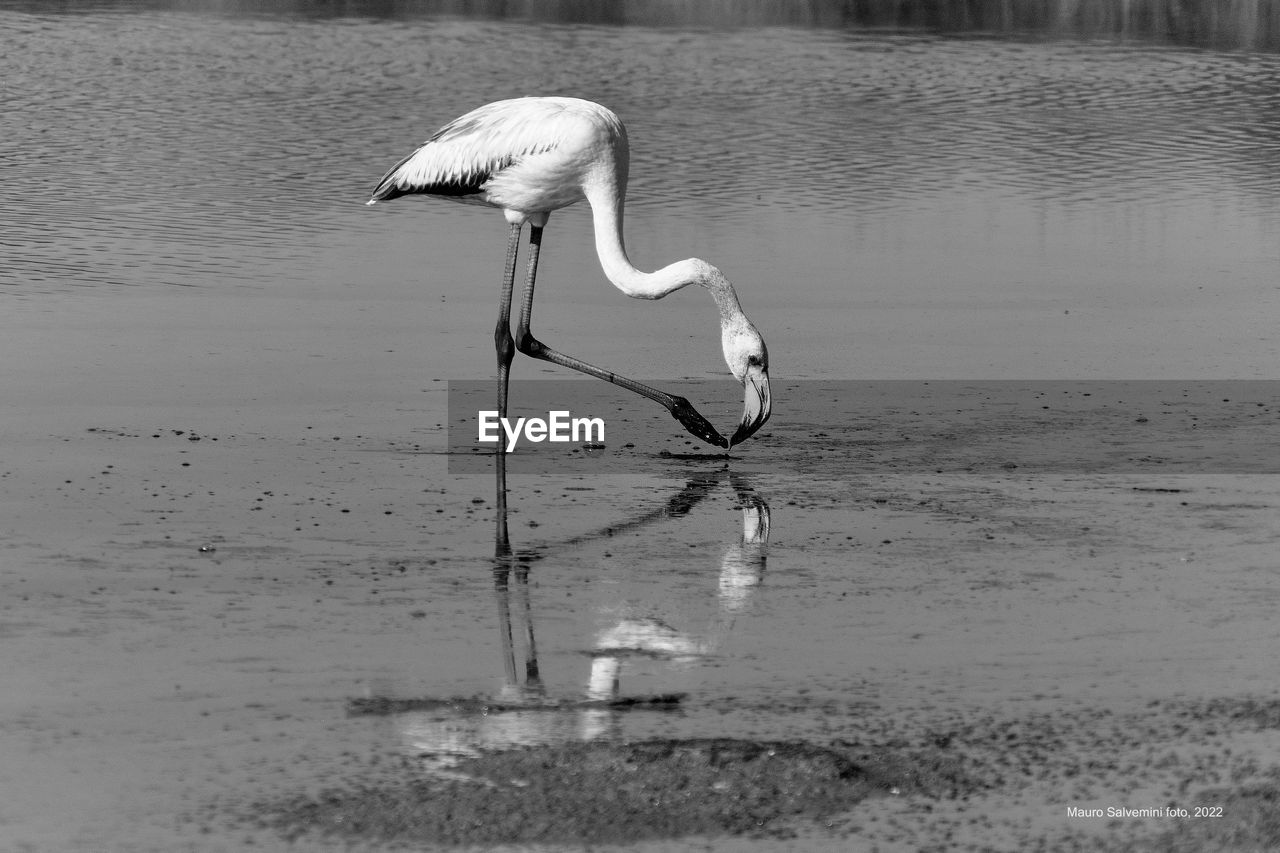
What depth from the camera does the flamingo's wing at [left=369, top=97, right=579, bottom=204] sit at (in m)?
9.98

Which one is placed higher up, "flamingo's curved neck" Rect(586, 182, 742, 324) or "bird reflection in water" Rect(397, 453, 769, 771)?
"flamingo's curved neck" Rect(586, 182, 742, 324)

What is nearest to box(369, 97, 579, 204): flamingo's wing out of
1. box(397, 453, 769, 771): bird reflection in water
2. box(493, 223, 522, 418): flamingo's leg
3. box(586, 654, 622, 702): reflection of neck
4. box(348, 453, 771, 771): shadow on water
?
box(493, 223, 522, 418): flamingo's leg

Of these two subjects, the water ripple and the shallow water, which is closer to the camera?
the shallow water

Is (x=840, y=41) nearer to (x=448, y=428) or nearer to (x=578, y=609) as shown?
(x=448, y=428)

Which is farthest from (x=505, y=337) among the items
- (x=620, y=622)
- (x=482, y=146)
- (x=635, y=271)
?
(x=620, y=622)

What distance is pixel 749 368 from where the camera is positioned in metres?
9.12

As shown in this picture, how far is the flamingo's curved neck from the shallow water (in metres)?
0.64

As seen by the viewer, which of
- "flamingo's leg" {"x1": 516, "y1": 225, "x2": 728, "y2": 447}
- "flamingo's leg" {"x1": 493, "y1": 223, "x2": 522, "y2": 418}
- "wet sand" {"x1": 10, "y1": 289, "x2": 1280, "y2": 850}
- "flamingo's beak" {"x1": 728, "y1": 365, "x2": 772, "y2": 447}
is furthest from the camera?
"flamingo's leg" {"x1": 493, "y1": 223, "x2": 522, "y2": 418}

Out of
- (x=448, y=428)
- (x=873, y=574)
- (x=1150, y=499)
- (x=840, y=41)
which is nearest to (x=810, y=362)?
(x=448, y=428)

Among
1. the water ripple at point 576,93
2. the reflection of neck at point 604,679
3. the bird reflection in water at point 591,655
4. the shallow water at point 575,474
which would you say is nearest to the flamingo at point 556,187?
the shallow water at point 575,474

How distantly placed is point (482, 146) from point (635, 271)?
1.05 m

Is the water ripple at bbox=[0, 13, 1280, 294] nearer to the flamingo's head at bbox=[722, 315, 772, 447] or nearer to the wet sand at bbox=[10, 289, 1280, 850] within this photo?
the flamingo's head at bbox=[722, 315, 772, 447]

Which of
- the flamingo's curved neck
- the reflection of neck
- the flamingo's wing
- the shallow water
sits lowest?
the reflection of neck

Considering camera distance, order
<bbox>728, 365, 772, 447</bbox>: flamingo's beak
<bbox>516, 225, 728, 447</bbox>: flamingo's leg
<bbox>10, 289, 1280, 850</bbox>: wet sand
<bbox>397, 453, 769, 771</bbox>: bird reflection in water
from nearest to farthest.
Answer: <bbox>10, 289, 1280, 850</bbox>: wet sand
<bbox>397, 453, 769, 771</bbox>: bird reflection in water
<bbox>728, 365, 772, 447</bbox>: flamingo's beak
<bbox>516, 225, 728, 447</bbox>: flamingo's leg
